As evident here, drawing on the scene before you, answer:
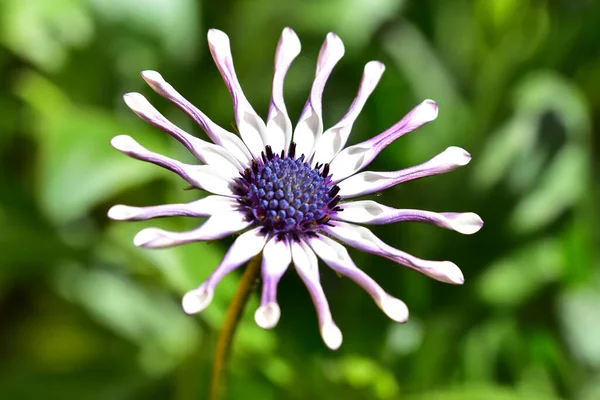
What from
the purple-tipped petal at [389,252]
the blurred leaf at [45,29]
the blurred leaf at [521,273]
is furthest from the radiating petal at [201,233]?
the blurred leaf at [45,29]

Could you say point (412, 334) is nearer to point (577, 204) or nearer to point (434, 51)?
point (577, 204)

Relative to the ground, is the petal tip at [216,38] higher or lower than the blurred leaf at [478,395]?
higher

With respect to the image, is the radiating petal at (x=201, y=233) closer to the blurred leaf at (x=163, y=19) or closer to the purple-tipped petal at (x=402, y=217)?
the purple-tipped petal at (x=402, y=217)

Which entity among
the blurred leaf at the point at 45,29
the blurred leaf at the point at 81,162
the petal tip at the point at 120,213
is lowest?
the petal tip at the point at 120,213

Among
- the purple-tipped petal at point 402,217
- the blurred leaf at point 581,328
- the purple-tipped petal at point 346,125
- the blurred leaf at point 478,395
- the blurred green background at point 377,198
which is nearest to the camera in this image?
the purple-tipped petal at point 402,217

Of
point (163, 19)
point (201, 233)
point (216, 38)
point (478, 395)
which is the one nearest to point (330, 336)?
point (201, 233)

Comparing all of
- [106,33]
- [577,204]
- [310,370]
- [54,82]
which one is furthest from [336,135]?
[54,82]

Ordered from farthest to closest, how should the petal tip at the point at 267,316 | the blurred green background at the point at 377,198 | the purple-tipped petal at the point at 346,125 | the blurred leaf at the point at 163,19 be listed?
the blurred leaf at the point at 163,19
the blurred green background at the point at 377,198
the purple-tipped petal at the point at 346,125
the petal tip at the point at 267,316

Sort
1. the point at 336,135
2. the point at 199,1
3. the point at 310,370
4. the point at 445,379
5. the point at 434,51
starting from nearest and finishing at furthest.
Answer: the point at 336,135
the point at 310,370
the point at 445,379
the point at 434,51
the point at 199,1
